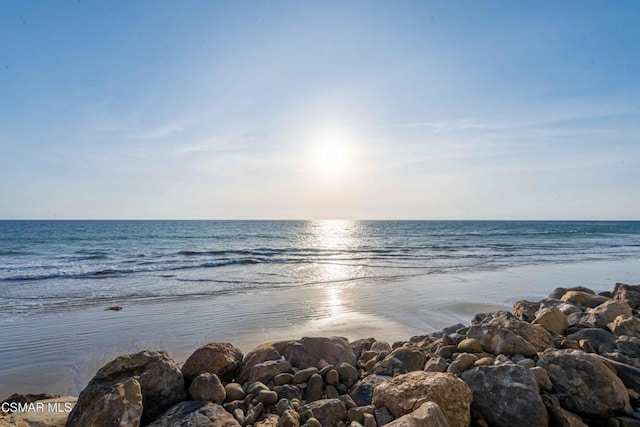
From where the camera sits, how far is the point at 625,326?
510 centimetres

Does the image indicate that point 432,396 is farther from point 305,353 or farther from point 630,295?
point 630,295

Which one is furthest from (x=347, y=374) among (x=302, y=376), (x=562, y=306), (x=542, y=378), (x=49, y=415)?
(x=562, y=306)

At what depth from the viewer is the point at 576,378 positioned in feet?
11.1

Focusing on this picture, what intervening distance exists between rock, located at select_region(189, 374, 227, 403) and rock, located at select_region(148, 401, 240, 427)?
5.6 inches

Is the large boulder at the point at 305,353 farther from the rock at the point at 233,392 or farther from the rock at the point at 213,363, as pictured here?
the rock at the point at 233,392

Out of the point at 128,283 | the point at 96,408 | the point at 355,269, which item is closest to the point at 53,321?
the point at 128,283

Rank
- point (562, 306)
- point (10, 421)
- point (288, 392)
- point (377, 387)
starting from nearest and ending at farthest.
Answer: point (10, 421) → point (377, 387) → point (288, 392) → point (562, 306)

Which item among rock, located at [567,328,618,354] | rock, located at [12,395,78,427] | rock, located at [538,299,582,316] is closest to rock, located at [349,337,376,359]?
rock, located at [567,328,618,354]

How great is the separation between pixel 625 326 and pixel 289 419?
4954mm

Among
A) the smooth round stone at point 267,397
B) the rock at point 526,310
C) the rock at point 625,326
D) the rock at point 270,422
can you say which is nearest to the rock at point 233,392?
the smooth round stone at point 267,397

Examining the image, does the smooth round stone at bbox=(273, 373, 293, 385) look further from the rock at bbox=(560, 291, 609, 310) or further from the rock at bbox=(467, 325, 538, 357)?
the rock at bbox=(560, 291, 609, 310)

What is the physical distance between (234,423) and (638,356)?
15.1 ft

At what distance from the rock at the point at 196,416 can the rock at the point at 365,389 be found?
45.0 inches

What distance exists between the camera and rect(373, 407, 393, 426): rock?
295cm
